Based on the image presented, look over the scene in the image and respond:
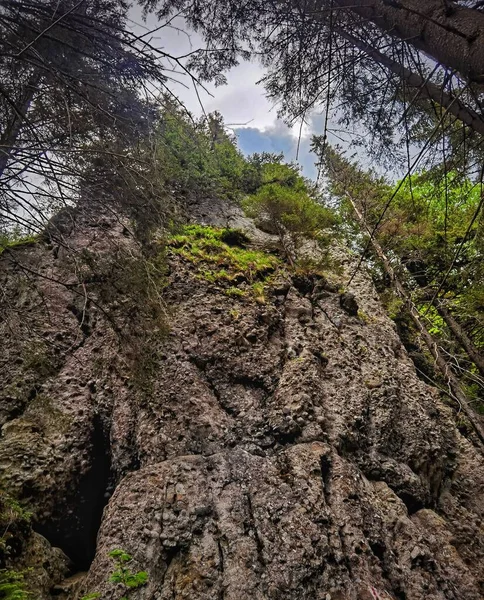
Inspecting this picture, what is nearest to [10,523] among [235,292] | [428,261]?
[235,292]

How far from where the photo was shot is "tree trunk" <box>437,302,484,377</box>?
7694 millimetres

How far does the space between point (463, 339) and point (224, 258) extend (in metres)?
6.23

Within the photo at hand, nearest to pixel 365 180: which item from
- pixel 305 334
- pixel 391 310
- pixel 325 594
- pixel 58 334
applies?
pixel 391 310

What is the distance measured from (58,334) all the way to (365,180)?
11409mm

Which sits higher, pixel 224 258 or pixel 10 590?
pixel 224 258

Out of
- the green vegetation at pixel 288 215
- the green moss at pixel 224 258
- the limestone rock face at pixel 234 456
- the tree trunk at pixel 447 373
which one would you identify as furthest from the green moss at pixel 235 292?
the green vegetation at pixel 288 215

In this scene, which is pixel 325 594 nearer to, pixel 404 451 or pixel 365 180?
pixel 404 451

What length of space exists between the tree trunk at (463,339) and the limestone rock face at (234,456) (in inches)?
84.3

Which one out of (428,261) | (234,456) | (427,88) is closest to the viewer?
(427,88)

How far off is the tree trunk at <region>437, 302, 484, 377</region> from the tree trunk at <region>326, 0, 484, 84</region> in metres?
6.89

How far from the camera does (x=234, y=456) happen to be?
4316 mm

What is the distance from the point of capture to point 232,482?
13.3 ft

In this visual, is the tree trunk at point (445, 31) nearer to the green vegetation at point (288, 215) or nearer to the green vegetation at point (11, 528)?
the green vegetation at point (11, 528)

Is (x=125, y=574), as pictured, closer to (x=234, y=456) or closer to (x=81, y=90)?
(x=234, y=456)
